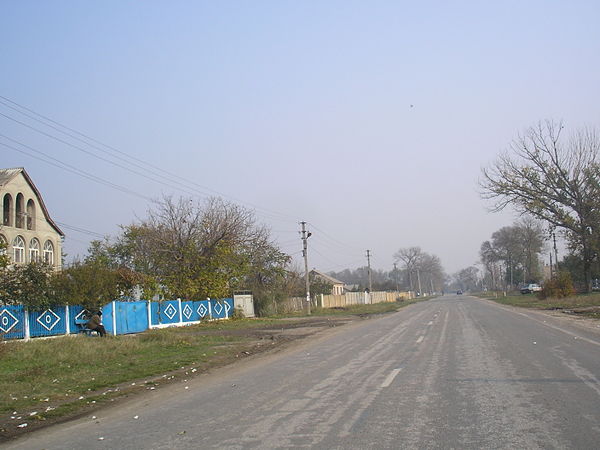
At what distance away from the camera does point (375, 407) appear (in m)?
8.35

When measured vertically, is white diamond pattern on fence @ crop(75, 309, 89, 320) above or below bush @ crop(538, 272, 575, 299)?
above

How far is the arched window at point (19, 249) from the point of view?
43.2m

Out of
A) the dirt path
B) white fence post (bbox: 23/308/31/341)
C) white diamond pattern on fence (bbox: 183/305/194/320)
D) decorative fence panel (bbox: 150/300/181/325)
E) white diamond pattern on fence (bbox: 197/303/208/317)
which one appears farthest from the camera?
white diamond pattern on fence (bbox: 197/303/208/317)

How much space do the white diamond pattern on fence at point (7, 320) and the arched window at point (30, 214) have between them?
2298cm

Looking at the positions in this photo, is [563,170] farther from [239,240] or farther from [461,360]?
[461,360]

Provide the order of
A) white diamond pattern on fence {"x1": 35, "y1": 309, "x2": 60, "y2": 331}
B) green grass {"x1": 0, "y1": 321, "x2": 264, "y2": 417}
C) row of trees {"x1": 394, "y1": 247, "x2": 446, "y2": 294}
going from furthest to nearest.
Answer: row of trees {"x1": 394, "y1": 247, "x2": 446, "y2": 294} < white diamond pattern on fence {"x1": 35, "y1": 309, "x2": 60, "y2": 331} < green grass {"x1": 0, "y1": 321, "x2": 264, "y2": 417}

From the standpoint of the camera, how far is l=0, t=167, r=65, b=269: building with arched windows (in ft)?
140

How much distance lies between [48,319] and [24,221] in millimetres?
21168

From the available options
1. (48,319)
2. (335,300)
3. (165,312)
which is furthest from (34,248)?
(335,300)

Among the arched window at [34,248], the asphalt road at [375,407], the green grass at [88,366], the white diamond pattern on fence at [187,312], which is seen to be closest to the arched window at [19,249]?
the arched window at [34,248]

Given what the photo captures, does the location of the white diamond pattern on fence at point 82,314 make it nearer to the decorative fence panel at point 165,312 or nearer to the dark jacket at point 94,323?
the dark jacket at point 94,323

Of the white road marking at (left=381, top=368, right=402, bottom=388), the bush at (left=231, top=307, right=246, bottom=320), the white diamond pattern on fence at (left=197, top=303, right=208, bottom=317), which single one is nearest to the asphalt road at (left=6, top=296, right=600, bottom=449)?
the white road marking at (left=381, top=368, right=402, bottom=388)

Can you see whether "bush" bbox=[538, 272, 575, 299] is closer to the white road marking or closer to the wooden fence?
the wooden fence

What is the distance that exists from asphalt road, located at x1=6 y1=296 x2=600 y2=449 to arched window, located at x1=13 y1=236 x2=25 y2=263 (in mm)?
34775
